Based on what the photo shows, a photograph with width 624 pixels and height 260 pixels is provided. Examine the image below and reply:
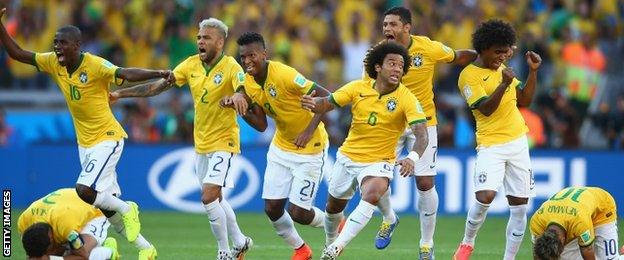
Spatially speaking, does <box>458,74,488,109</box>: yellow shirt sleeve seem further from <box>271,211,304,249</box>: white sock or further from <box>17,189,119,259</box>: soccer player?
<box>17,189,119,259</box>: soccer player

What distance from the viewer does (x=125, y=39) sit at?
25.7 m

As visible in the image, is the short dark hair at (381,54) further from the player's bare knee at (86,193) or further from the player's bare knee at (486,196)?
the player's bare knee at (86,193)

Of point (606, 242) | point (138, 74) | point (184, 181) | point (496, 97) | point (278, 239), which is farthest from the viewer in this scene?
point (184, 181)

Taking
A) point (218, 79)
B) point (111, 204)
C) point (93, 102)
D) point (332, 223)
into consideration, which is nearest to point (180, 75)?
point (218, 79)

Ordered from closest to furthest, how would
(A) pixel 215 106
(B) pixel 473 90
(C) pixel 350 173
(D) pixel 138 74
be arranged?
1. (C) pixel 350 173
2. (D) pixel 138 74
3. (B) pixel 473 90
4. (A) pixel 215 106

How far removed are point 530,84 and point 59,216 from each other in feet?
17.2

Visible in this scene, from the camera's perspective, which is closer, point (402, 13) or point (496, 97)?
point (496, 97)

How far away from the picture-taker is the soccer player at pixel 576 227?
12.4 metres

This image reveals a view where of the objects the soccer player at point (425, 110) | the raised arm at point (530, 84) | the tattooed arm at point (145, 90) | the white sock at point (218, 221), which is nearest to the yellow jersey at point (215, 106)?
the tattooed arm at point (145, 90)

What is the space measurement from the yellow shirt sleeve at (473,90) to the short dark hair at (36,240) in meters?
4.86

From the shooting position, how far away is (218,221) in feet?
47.6

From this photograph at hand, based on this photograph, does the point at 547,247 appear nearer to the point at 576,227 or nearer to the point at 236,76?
the point at 576,227

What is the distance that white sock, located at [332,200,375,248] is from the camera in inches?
527

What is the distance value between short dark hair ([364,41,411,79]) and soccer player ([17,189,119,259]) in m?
3.16
